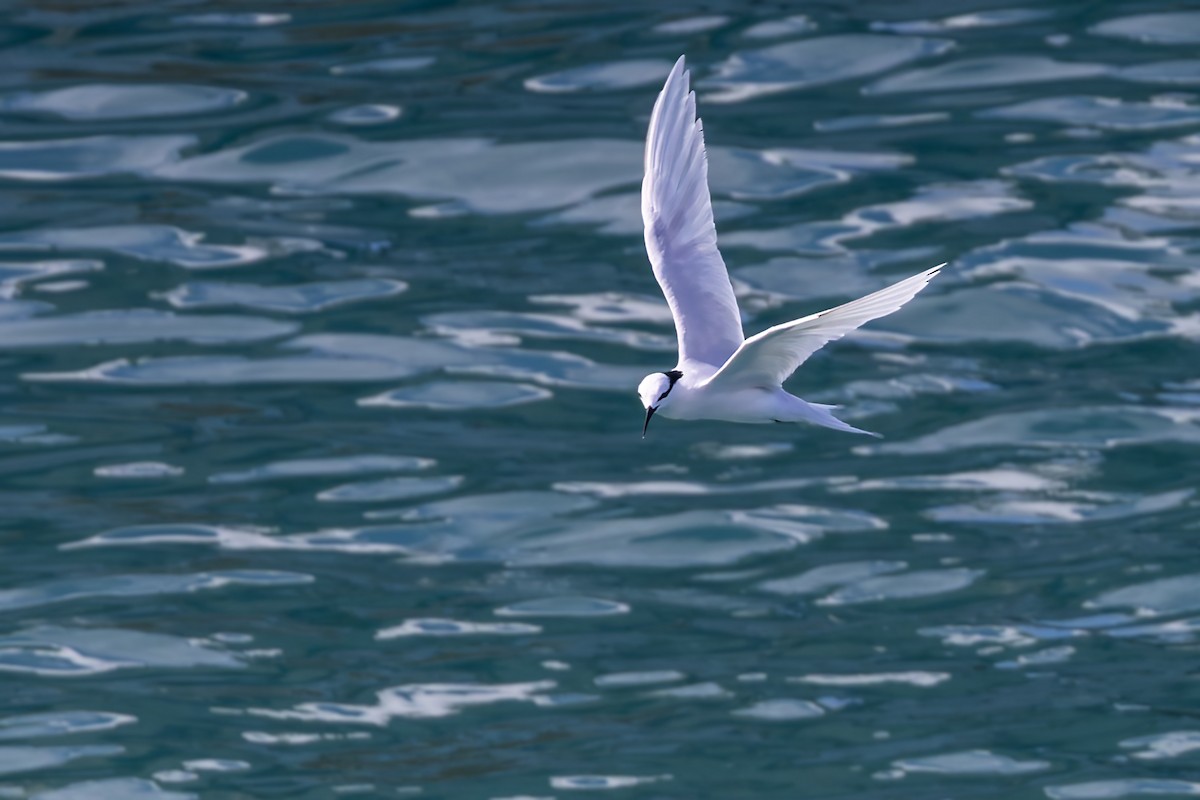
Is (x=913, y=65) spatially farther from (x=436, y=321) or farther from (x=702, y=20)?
(x=436, y=321)

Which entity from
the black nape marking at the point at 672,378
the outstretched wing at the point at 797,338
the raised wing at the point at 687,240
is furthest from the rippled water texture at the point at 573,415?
the outstretched wing at the point at 797,338

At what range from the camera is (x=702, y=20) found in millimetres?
20328

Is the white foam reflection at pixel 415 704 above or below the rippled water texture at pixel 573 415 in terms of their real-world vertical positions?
below

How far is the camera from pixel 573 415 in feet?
49.6

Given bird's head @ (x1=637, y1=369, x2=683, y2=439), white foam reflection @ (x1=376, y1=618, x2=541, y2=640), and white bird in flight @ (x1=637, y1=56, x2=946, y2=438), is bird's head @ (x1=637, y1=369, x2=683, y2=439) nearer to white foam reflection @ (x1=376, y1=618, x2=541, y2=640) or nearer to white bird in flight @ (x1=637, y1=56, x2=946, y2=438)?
white bird in flight @ (x1=637, y1=56, x2=946, y2=438)

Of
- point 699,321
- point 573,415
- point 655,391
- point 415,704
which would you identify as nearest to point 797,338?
point 655,391

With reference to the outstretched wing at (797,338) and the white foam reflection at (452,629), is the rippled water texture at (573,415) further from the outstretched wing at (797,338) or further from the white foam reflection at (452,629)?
the outstretched wing at (797,338)

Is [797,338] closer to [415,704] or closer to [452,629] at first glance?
[415,704]

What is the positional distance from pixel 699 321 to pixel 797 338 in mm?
1513

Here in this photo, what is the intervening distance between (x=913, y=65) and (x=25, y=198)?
816cm

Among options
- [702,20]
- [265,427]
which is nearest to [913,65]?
[702,20]

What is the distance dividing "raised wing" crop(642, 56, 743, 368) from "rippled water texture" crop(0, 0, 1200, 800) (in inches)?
120

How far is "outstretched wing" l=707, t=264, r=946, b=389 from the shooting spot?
725 centimetres

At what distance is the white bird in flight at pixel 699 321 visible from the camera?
27.0 feet
